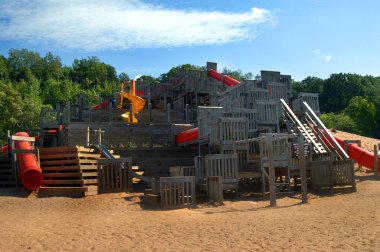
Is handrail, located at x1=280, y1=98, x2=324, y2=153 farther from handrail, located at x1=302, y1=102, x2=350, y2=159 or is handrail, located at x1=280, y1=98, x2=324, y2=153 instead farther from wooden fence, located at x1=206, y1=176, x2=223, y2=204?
wooden fence, located at x1=206, y1=176, x2=223, y2=204

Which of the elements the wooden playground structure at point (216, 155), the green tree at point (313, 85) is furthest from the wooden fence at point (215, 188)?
the green tree at point (313, 85)

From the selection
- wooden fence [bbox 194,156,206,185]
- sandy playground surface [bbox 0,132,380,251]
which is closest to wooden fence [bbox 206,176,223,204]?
sandy playground surface [bbox 0,132,380,251]

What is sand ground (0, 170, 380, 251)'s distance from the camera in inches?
291

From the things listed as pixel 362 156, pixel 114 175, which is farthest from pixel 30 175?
pixel 362 156

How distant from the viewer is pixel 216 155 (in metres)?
14.6

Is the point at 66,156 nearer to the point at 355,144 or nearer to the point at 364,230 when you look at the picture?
the point at 364,230

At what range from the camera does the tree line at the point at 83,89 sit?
39625 millimetres

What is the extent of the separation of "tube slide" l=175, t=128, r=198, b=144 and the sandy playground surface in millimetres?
5771

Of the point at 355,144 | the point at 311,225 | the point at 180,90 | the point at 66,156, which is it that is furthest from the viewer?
the point at 180,90

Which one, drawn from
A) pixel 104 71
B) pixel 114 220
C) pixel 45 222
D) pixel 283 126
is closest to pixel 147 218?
pixel 114 220

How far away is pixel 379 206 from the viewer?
11.2 meters

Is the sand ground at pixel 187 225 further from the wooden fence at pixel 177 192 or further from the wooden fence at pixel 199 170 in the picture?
the wooden fence at pixel 199 170

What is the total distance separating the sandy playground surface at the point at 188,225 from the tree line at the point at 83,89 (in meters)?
27.5

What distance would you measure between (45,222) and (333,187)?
1041 cm
